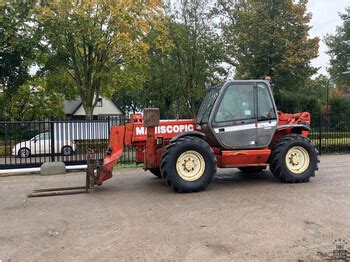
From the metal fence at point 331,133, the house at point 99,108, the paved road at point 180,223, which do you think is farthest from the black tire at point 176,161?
the house at point 99,108

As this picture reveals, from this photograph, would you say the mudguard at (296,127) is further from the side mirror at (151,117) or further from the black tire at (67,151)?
the black tire at (67,151)

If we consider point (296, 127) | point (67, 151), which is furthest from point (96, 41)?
point (296, 127)

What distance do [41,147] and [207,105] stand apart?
6411 mm

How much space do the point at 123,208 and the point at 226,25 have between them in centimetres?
2877

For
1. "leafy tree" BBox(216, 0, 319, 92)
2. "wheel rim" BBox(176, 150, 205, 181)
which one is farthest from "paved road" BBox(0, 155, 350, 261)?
"leafy tree" BBox(216, 0, 319, 92)

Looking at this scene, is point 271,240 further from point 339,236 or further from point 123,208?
point 123,208

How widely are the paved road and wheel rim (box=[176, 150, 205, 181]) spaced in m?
0.44

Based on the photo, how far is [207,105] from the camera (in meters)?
9.83

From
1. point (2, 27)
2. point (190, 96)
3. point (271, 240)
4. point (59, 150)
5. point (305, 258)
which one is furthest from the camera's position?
point (190, 96)

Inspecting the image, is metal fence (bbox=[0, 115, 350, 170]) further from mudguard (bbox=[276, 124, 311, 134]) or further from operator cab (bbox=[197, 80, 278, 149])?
mudguard (bbox=[276, 124, 311, 134])

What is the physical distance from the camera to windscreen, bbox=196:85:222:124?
9.58m

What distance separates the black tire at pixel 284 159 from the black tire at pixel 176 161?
1.64 meters

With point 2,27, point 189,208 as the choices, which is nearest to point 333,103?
point 2,27

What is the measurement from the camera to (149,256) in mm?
5121
